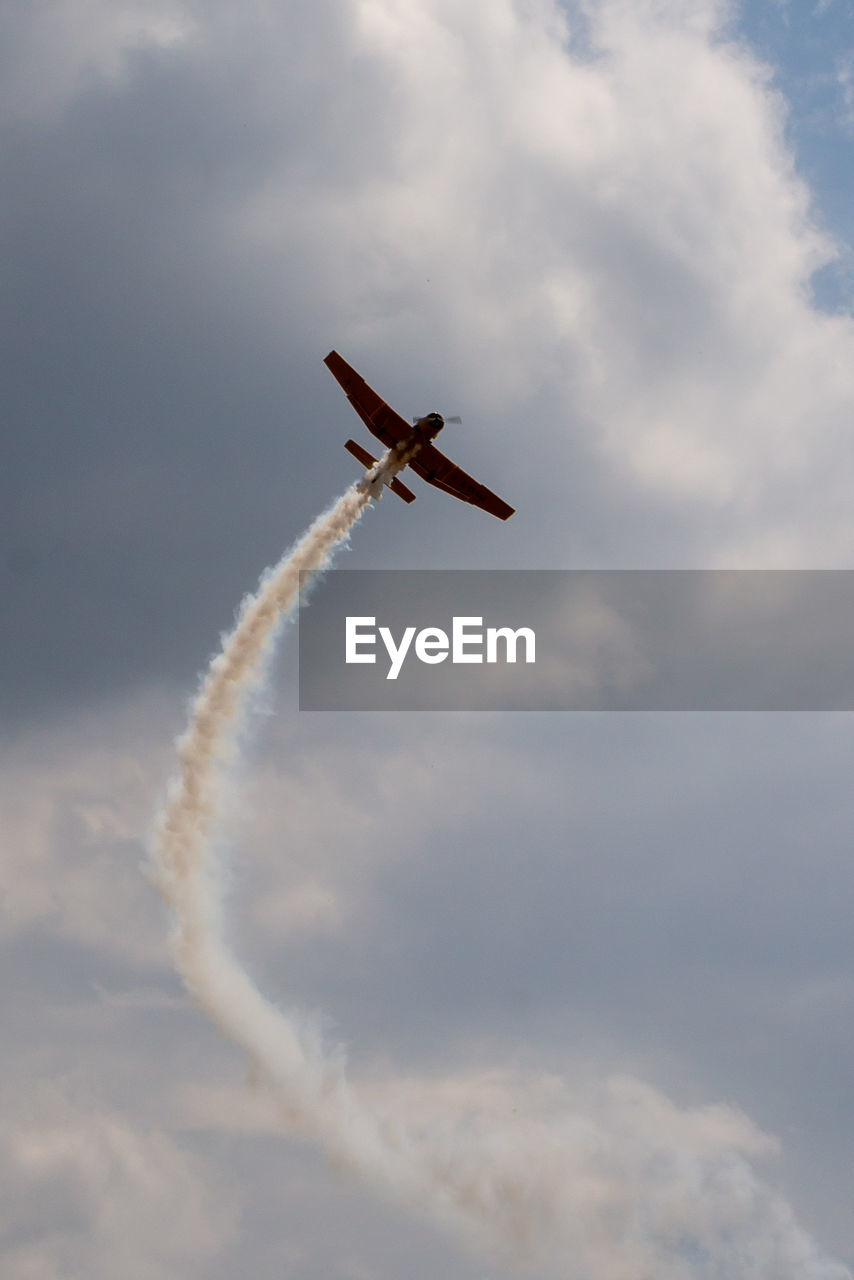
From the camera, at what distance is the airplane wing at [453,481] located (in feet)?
582

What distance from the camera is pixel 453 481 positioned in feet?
593

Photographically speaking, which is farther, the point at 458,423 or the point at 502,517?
the point at 502,517

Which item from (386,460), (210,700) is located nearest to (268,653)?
(210,700)

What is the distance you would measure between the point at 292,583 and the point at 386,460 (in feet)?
39.6

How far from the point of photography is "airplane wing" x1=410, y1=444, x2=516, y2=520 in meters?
178

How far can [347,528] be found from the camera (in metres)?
178

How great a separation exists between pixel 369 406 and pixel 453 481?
32.7ft

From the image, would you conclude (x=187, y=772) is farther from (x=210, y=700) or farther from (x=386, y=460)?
Answer: (x=386, y=460)

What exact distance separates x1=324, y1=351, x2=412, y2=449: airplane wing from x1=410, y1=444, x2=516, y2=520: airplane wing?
2.30m

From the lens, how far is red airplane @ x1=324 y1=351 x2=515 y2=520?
173 meters

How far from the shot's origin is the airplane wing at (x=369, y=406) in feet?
571

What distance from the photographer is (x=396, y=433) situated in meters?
174

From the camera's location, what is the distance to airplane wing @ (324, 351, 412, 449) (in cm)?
17400

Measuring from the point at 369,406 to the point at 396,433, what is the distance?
299 centimetres
